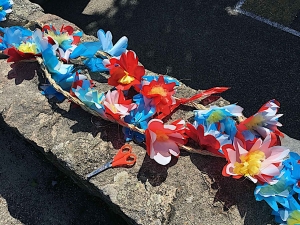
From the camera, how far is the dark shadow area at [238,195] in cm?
224

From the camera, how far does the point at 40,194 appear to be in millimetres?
3152

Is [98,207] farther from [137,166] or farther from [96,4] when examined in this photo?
[96,4]

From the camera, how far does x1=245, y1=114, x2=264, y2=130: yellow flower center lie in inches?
93.7

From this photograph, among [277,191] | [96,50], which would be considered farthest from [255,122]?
[96,50]

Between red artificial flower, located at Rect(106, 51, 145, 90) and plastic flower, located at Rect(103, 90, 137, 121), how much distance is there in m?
0.11

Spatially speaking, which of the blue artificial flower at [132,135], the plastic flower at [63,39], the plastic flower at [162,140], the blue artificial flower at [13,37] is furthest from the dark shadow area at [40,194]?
the plastic flower at [162,140]

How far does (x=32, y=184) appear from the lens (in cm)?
320

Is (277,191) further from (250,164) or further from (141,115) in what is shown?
(141,115)

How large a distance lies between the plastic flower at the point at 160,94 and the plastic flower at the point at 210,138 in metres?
0.27

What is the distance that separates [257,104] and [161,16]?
1761 millimetres

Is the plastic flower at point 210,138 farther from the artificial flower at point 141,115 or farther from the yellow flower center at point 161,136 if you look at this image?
the artificial flower at point 141,115

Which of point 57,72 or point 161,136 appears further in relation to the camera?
point 57,72

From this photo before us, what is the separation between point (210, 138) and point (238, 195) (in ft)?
1.21

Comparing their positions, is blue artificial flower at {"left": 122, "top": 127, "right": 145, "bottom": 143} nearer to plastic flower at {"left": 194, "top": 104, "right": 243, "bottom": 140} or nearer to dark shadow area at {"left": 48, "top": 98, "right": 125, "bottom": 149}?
dark shadow area at {"left": 48, "top": 98, "right": 125, "bottom": 149}
